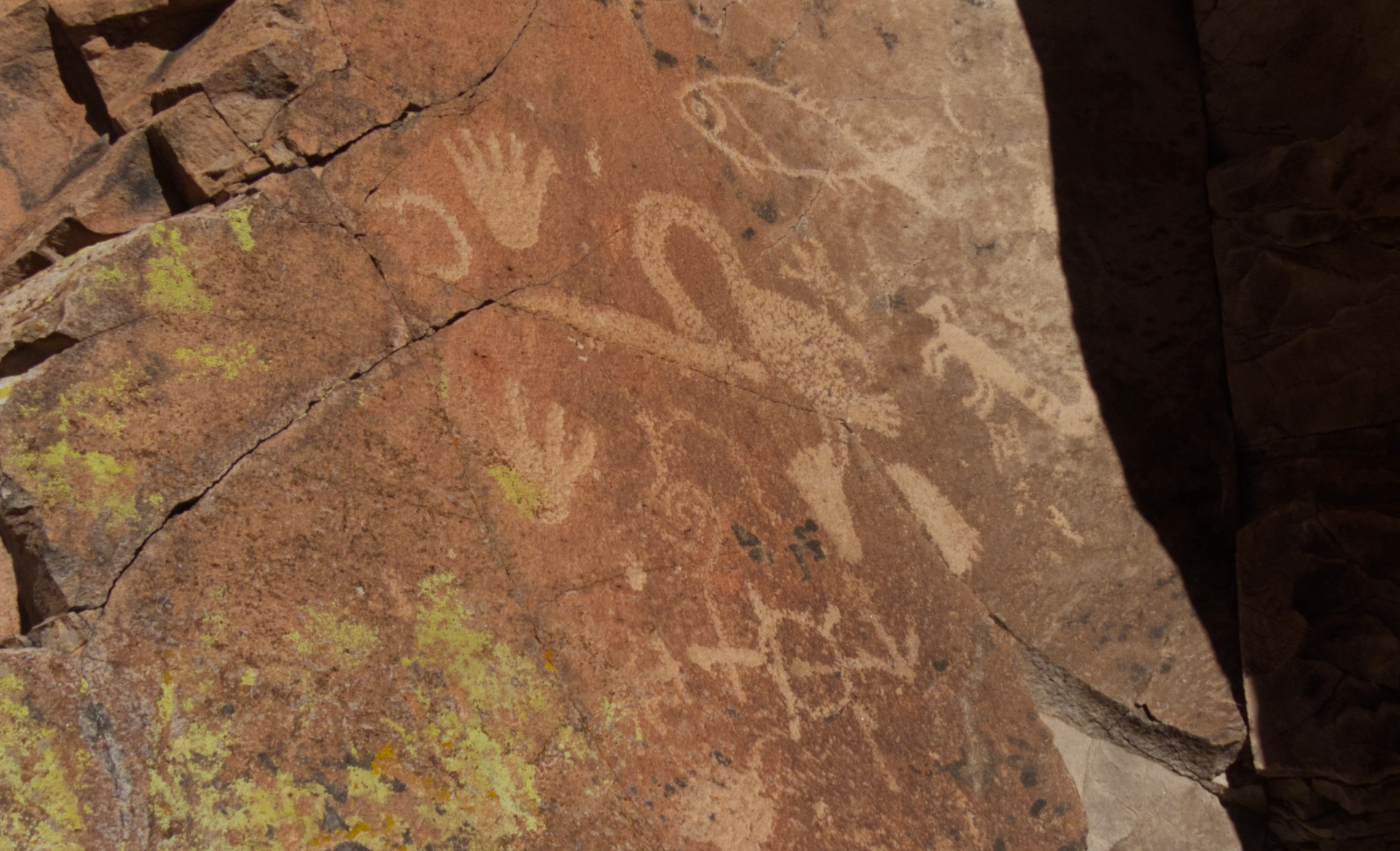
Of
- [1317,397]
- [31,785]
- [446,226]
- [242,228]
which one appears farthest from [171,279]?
[1317,397]

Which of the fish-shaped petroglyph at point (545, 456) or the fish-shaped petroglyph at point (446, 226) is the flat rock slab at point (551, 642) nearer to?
the fish-shaped petroglyph at point (545, 456)

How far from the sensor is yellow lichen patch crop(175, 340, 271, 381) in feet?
5.08

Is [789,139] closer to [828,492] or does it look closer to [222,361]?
[828,492]

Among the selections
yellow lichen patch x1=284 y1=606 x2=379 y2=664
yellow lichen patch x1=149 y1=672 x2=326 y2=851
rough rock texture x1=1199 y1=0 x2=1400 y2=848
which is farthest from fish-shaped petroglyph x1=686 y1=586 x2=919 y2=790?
rough rock texture x1=1199 y1=0 x2=1400 y2=848

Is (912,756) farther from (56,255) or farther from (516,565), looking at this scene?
(56,255)

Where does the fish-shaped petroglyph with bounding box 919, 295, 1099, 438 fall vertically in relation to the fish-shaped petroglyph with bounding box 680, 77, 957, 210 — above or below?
below

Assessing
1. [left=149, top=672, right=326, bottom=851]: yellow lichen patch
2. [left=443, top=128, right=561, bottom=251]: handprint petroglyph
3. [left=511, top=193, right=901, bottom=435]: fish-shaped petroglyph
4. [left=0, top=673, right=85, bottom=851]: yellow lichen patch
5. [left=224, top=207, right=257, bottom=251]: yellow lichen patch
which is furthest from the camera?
[left=511, top=193, right=901, bottom=435]: fish-shaped petroglyph

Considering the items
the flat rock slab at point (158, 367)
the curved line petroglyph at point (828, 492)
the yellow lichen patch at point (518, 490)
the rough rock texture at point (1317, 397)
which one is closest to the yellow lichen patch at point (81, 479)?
the flat rock slab at point (158, 367)

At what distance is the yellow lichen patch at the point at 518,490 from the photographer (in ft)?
5.74

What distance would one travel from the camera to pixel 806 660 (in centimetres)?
192

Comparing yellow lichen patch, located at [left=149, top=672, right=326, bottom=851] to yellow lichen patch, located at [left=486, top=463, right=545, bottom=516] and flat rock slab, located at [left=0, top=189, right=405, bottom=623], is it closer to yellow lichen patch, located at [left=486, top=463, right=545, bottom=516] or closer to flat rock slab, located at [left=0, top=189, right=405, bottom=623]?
flat rock slab, located at [left=0, top=189, right=405, bottom=623]

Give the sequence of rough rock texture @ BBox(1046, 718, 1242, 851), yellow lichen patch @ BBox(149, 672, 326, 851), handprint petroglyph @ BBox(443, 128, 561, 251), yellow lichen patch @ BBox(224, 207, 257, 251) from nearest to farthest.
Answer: yellow lichen patch @ BBox(149, 672, 326, 851) → yellow lichen patch @ BBox(224, 207, 257, 251) → handprint petroglyph @ BBox(443, 128, 561, 251) → rough rock texture @ BBox(1046, 718, 1242, 851)

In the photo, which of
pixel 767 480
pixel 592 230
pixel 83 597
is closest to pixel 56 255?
pixel 83 597

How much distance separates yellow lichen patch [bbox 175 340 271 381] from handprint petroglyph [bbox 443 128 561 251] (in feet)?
1.65
